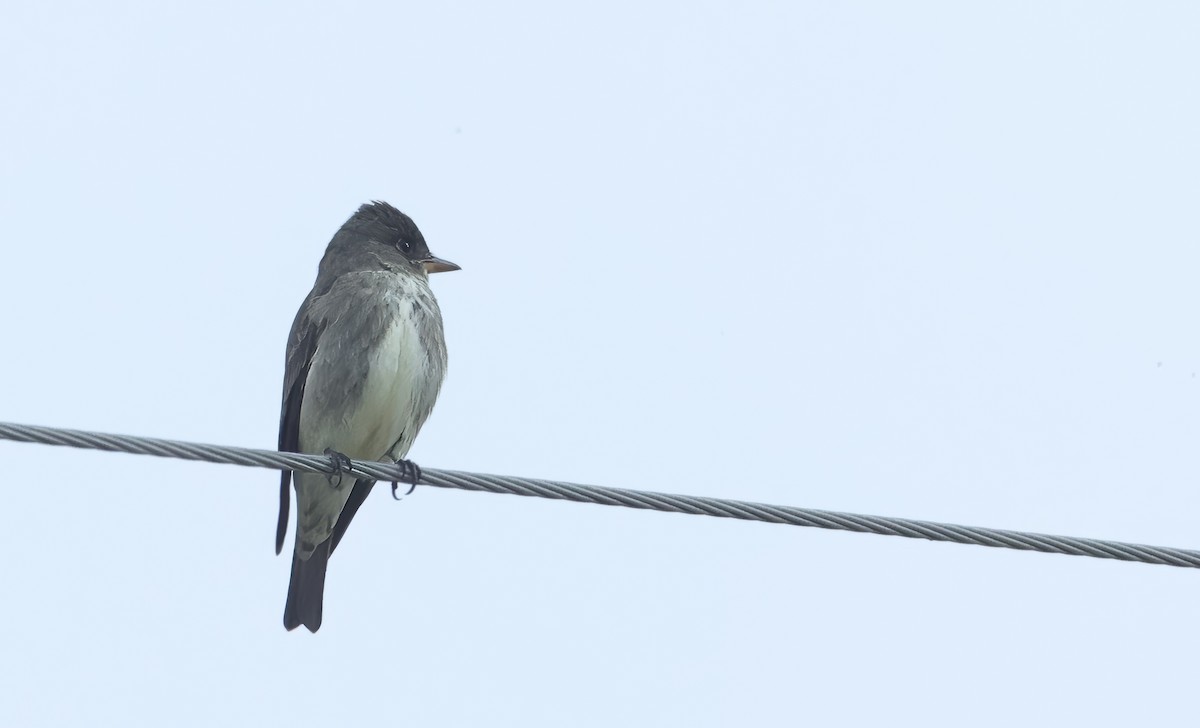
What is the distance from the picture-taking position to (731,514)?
495cm

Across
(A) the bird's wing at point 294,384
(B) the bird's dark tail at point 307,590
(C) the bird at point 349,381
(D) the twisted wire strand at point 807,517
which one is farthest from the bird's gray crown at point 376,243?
(D) the twisted wire strand at point 807,517

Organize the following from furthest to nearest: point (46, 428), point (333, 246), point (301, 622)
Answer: point (333, 246)
point (301, 622)
point (46, 428)

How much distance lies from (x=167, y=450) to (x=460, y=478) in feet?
3.17

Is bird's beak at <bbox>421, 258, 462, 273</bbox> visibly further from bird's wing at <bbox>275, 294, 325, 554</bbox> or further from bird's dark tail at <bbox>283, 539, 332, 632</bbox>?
bird's dark tail at <bbox>283, 539, 332, 632</bbox>

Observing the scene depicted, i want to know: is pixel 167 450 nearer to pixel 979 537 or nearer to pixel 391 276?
pixel 979 537

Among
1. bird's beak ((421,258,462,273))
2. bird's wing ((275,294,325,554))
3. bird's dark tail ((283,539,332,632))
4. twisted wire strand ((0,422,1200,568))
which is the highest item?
bird's beak ((421,258,462,273))

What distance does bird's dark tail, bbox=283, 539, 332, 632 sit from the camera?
8312 mm

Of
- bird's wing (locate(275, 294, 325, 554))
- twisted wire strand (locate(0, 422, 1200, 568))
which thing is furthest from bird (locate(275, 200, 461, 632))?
twisted wire strand (locate(0, 422, 1200, 568))

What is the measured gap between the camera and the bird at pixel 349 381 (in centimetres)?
770

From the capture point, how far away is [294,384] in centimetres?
812

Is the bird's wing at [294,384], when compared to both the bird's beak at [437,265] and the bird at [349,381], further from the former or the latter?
the bird's beak at [437,265]

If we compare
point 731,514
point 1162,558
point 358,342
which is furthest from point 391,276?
point 1162,558

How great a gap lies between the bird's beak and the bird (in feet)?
0.15

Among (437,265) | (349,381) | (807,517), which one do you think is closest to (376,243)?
(437,265)
